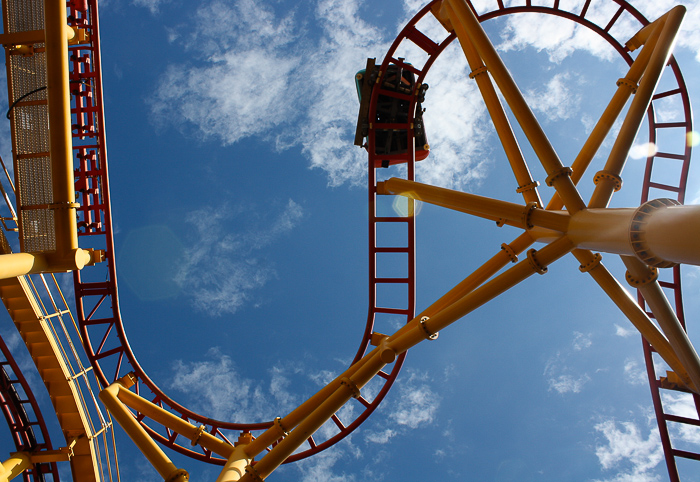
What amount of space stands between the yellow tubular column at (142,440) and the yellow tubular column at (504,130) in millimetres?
6410

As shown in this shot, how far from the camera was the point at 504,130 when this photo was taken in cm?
604

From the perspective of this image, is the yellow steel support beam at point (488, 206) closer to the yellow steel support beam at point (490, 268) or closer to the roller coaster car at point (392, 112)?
the yellow steel support beam at point (490, 268)

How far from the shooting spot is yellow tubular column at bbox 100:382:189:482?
6.33m

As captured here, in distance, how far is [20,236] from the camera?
21.2 feet

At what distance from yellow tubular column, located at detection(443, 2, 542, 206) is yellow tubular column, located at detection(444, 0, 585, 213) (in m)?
0.60

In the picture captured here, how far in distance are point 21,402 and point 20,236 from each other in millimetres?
5844

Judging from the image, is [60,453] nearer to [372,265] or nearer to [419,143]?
[372,265]

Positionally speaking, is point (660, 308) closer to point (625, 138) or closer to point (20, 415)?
point (625, 138)

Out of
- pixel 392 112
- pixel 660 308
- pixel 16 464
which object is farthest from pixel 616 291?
pixel 16 464

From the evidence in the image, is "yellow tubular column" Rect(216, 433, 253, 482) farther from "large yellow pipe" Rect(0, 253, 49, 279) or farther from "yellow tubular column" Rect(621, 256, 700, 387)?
"yellow tubular column" Rect(621, 256, 700, 387)

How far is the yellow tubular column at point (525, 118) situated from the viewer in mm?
4973

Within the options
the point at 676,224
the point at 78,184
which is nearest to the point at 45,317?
the point at 78,184

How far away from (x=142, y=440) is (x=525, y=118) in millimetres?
7632

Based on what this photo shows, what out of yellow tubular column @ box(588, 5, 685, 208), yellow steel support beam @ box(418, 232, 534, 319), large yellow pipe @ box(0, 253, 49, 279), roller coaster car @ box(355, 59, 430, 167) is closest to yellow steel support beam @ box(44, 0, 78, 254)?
large yellow pipe @ box(0, 253, 49, 279)
